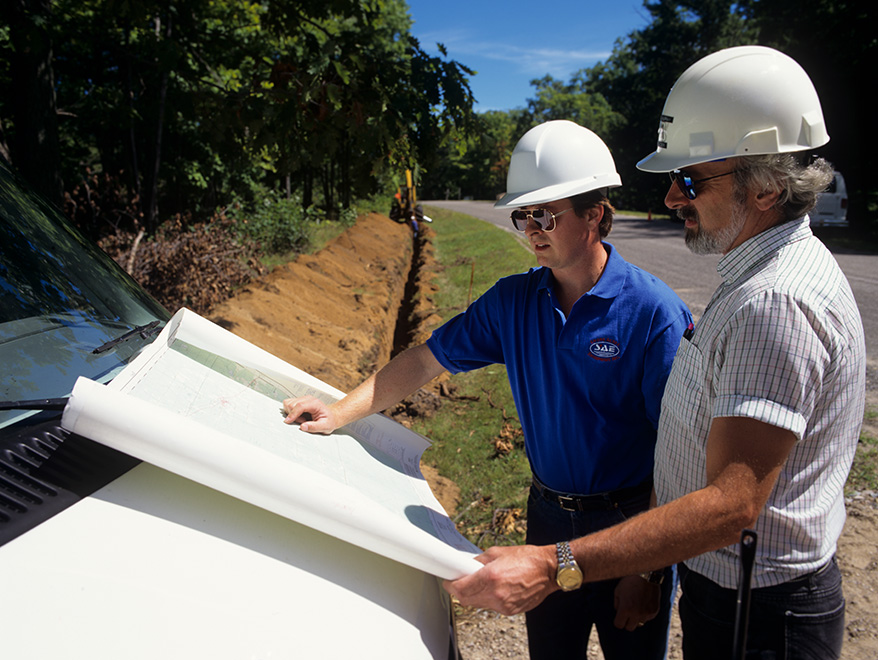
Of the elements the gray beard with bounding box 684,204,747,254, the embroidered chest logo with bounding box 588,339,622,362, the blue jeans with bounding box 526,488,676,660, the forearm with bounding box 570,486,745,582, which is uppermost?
the gray beard with bounding box 684,204,747,254

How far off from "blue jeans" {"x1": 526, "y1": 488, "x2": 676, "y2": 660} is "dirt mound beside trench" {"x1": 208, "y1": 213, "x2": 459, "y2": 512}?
2270mm

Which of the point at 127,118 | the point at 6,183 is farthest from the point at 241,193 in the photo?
the point at 6,183

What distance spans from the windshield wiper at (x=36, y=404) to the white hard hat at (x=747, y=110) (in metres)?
1.58

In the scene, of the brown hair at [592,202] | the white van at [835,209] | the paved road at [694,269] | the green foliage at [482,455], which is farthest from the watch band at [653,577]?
the white van at [835,209]

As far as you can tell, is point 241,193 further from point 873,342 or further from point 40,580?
point 40,580

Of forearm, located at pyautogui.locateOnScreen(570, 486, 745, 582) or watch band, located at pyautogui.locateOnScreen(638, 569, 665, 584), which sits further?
watch band, located at pyautogui.locateOnScreen(638, 569, 665, 584)

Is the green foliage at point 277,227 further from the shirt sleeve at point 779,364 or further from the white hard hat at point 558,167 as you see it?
the shirt sleeve at point 779,364

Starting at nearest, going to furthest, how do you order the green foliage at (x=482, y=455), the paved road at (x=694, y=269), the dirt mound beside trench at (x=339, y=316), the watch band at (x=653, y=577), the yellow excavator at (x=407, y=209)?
the watch band at (x=653, y=577) < the green foliage at (x=482, y=455) < the dirt mound beside trench at (x=339, y=316) < the paved road at (x=694, y=269) < the yellow excavator at (x=407, y=209)

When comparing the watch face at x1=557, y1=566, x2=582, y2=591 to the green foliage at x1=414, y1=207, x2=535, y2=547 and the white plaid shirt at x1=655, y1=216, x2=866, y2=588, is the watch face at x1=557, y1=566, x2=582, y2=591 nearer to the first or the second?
the white plaid shirt at x1=655, y1=216, x2=866, y2=588

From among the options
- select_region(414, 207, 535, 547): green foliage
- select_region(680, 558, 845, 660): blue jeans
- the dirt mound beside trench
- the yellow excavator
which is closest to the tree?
the yellow excavator

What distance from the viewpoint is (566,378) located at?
2131mm

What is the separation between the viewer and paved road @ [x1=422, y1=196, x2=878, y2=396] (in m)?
8.62

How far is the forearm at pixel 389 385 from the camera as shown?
6.75 ft

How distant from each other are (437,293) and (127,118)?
6.13 metres
